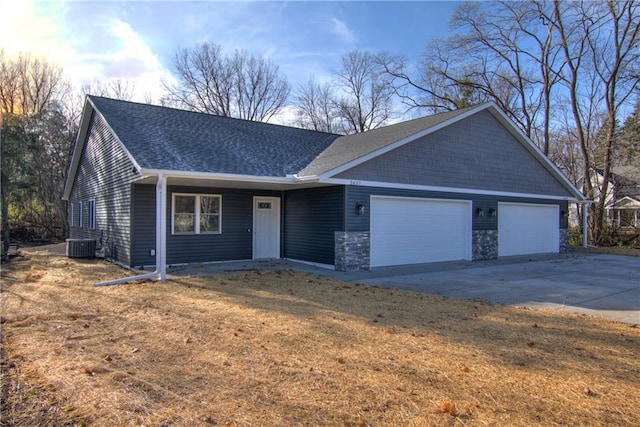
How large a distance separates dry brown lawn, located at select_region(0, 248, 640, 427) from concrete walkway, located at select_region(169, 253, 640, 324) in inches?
39.5

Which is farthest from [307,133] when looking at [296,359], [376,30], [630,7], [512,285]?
[630,7]

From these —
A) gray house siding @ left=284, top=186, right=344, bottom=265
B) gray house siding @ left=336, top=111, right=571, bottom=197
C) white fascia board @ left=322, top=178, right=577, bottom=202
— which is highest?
gray house siding @ left=336, top=111, right=571, bottom=197

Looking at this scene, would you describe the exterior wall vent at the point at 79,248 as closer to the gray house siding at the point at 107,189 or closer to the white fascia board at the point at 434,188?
the gray house siding at the point at 107,189

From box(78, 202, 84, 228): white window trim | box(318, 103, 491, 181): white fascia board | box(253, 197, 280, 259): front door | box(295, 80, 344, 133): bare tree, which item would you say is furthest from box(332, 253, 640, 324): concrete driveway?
box(295, 80, 344, 133): bare tree

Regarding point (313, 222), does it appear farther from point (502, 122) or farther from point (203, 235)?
point (502, 122)

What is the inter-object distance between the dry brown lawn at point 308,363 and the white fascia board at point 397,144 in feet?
13.9

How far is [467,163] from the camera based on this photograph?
45.7ft

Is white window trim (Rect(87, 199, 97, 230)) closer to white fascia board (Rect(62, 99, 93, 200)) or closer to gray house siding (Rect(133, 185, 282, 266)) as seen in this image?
white fascia board (Rect(62, 99, 93, 200))

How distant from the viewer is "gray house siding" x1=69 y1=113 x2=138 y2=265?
38.4 feet

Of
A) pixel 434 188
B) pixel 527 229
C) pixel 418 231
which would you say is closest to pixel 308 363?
pixel 418 231

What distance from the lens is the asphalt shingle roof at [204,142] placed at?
35.0 feet

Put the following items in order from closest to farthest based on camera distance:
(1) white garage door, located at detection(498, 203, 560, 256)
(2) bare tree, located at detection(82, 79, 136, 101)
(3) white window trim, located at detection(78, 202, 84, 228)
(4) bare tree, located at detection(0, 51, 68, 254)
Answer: (1) white garage door, located at detection(498, 203, 560, 256) < (3) white window trim, located at detection(78, 202, 84, 228) < (4) bare tree, located at detection(0, 51, 68, 254) < (2) bare tree, located at detection(82, 79, 136, 101)

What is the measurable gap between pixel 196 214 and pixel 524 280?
29.5 feet

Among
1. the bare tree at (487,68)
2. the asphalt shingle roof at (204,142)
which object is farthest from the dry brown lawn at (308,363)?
the bare tree at (487,68)
